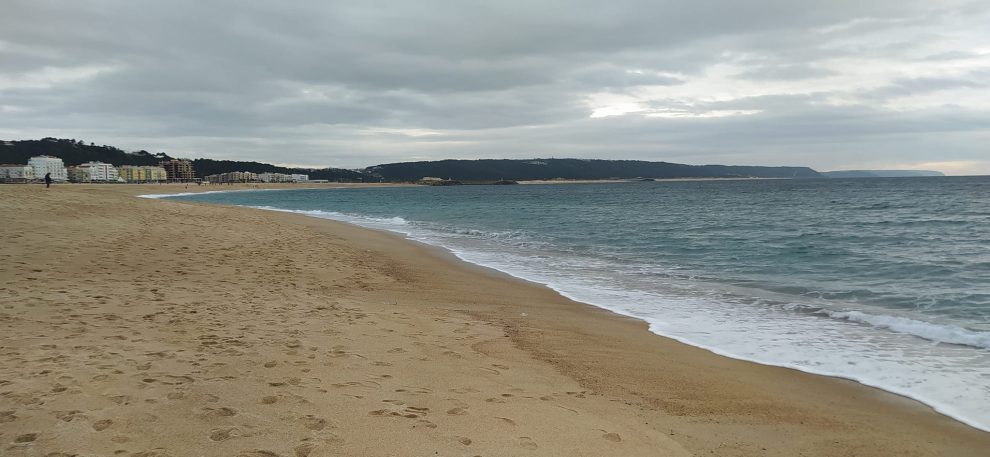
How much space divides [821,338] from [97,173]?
177 m

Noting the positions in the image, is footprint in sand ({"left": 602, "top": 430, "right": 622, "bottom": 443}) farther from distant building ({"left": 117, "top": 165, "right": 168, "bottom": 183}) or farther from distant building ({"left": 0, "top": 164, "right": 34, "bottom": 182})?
distant building ({"left": 117, "top": 165, "right": 168, "bottom": 183})

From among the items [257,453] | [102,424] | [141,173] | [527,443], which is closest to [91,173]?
[141,173]

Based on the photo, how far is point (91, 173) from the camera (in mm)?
142375

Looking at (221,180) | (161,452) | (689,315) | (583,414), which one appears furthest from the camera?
(221,180)

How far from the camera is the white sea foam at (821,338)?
5328 mm

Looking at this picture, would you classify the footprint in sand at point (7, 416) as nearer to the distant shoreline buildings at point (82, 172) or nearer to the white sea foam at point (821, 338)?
the white sea foam at point (821, 338)

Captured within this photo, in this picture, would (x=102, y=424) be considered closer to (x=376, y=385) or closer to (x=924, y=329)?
(x=376, y=385)

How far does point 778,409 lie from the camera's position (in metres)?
4.70

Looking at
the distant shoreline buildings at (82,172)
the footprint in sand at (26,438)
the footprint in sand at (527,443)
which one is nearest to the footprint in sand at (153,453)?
the footprint in sand at (26,438)

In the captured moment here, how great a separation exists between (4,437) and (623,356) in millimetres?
5271

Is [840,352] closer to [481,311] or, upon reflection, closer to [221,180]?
[481,311]

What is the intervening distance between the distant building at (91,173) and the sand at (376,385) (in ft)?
537

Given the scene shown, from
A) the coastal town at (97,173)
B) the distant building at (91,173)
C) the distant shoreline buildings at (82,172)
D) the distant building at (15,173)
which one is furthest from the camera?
the distant building at (91,173)

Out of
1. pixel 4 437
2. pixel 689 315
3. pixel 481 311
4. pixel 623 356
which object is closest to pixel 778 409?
pixel 623 356
